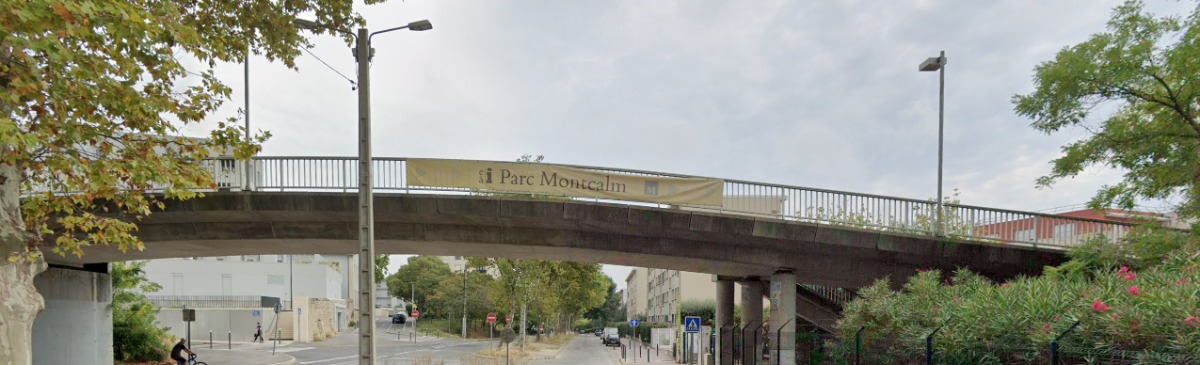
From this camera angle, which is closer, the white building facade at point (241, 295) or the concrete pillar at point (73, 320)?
the concrete pillar at point (73, 320)

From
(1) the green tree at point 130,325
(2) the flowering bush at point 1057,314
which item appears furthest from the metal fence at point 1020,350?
(1) the green tree at point 130,325

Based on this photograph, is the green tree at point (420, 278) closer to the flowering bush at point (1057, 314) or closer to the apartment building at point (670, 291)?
the apartment building at point (670, 291)

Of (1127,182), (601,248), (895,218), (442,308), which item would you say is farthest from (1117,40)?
(442,308)

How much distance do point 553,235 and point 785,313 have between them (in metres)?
7.15

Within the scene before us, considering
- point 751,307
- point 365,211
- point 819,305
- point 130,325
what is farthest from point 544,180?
point 130,325

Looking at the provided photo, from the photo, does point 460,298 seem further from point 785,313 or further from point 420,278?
point 785,313

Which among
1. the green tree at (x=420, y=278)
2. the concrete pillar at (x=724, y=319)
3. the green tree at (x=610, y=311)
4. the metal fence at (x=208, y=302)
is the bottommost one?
the green tree at (x=610, y=311)

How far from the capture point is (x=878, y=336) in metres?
13.0

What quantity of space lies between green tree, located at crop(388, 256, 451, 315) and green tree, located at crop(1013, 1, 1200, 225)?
92.5m

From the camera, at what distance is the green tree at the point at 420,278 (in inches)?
3979

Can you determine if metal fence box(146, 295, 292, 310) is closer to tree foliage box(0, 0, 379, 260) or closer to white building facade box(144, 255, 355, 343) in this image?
white building facade box(144, 255, 355, 343)

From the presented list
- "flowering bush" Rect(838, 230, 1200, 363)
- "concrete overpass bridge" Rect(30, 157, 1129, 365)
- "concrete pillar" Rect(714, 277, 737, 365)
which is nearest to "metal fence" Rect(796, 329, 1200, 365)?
"flowering bush" Rect(838, 230, 1200, 363)

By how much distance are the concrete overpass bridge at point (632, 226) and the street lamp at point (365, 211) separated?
5070mm

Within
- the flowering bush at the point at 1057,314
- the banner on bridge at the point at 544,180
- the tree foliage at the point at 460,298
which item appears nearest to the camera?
the flowering bush at the point at 1057,314
